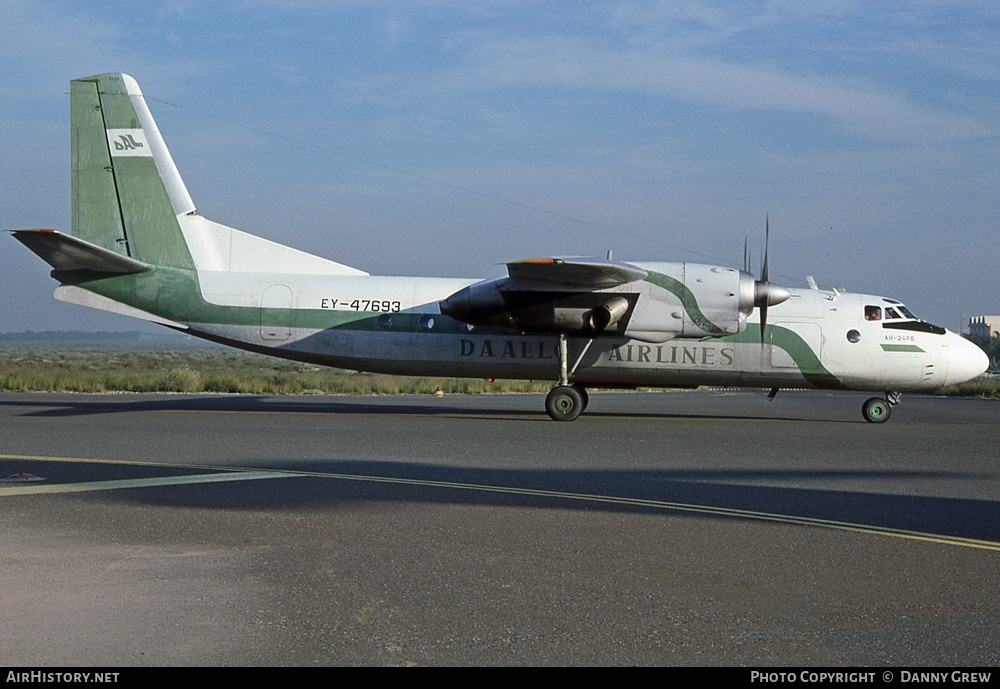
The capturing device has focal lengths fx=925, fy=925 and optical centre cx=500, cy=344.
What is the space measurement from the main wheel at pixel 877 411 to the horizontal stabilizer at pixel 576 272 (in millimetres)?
6027

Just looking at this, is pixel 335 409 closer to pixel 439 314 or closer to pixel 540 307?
pixel 439 314

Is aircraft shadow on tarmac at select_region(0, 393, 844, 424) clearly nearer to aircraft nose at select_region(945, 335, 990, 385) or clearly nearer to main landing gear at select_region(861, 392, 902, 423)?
main landing gear at select_region(861, 392, 902, 423)

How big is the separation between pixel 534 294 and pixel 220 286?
7.18 meters

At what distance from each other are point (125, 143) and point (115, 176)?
804 mm

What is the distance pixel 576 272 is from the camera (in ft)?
61.6

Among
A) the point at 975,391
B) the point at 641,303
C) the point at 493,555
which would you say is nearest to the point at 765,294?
the point at 641,303

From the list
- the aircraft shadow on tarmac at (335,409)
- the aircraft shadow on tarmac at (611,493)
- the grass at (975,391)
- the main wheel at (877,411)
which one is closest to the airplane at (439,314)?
the main wheel at (877,411)

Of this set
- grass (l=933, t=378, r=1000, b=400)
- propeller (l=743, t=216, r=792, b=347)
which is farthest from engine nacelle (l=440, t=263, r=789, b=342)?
grass (l=933, t=378, r=1000, b=400)

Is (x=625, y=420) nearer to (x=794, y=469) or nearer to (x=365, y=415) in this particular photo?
(x=365, y=415)

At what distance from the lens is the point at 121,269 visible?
2045cm

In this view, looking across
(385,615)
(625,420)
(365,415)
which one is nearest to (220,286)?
(365,415)

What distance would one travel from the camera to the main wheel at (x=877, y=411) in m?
20.4

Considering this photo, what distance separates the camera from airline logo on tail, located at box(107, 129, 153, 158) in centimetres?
2152

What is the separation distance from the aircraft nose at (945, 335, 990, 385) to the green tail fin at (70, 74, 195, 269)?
1758cm
